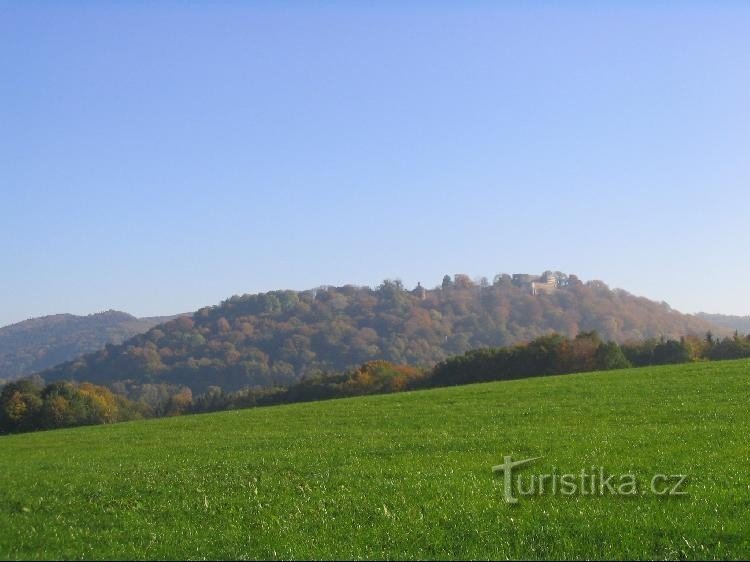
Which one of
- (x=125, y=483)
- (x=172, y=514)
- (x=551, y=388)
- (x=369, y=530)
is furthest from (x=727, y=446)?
(x=551, y=388)

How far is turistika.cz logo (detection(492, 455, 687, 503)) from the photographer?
526 inches

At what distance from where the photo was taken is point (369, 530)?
11961 millimetres

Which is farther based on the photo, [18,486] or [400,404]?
[400,404]

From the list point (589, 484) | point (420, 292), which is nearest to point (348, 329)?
point (420, 292)

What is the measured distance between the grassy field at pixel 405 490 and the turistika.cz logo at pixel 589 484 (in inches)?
9.9

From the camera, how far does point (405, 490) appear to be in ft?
48.4

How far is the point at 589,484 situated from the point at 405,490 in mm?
3643

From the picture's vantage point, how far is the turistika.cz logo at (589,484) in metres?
13.4

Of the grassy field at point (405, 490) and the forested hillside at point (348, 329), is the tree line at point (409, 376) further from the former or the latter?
the forested hillside at point (348, 329)

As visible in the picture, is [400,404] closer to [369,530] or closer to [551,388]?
[551,388]

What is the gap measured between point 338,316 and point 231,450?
456ft

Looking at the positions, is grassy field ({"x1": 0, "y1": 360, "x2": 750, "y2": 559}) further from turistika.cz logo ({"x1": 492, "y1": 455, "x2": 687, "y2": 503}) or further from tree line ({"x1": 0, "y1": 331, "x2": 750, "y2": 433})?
tree line ({"x1": 0, "y1": 331, "x2": 750, "y2": 433})

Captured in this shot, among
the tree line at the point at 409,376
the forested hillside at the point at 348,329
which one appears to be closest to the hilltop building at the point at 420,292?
the forested hillside at the point at 348,329

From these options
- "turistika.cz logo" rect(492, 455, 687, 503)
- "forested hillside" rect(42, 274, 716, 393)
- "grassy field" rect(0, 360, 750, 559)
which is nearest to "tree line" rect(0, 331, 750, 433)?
"grassy field" rect(0, 360, 750, 559)
